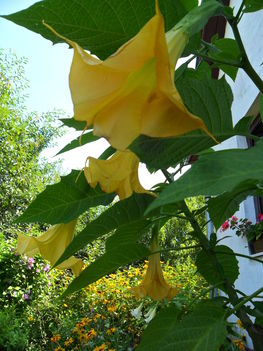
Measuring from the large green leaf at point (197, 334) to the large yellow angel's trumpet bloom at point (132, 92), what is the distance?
1.05 feet

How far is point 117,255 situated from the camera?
62 centimetres

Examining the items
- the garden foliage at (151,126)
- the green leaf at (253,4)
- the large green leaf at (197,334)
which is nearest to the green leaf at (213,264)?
the garden foliage at (151,126)

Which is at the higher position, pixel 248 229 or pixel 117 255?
pixel 248 229

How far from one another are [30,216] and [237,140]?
3128mm

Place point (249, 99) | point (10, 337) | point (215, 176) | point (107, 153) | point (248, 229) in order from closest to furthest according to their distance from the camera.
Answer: point (215, 176)
point (107, 153)
point (249, 99)
point (248, 229)
point (10, 337)

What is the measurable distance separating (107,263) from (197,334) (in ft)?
0.55

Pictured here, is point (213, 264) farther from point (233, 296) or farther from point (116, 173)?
point (116, 173)

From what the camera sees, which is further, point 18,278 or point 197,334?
point 18,278

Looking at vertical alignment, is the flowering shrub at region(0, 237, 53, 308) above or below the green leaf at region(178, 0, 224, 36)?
above

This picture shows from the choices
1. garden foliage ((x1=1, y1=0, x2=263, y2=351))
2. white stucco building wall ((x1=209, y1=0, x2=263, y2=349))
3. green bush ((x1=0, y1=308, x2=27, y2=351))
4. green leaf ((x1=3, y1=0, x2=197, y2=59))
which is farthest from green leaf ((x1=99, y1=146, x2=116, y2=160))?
green bush ((x1=0, y1=308, x2=27, y2=351))

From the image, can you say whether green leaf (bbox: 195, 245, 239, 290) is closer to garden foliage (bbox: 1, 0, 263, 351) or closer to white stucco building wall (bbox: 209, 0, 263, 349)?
garden foliage (bbox: 1, 0, 263, 351)

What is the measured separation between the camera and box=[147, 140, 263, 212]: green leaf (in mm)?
263

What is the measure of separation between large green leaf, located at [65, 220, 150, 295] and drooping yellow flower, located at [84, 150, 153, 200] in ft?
0.52

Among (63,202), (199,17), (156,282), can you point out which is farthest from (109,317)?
(199,17)
